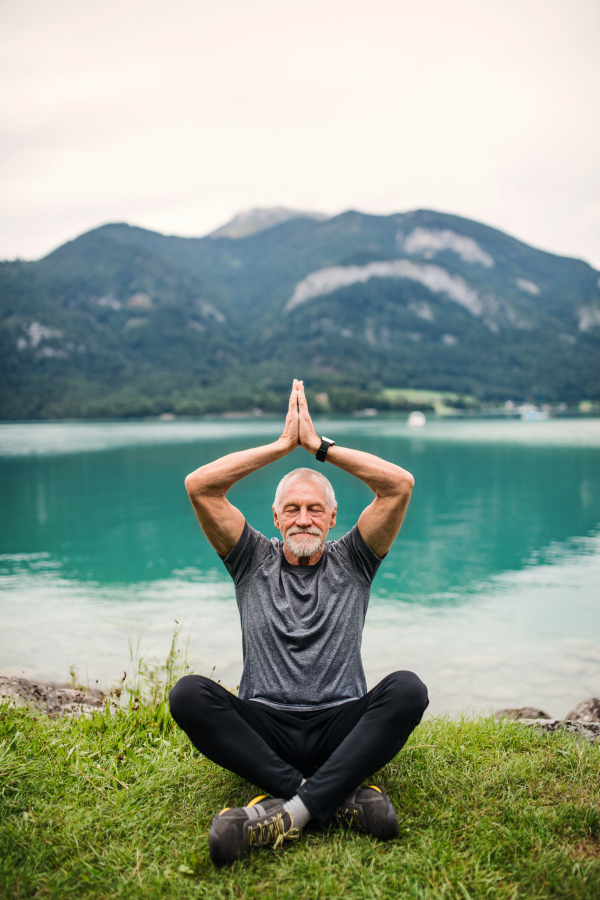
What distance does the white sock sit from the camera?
8.75ft

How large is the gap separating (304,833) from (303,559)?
1.33 meters

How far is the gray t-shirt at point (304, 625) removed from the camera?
9.91 ft

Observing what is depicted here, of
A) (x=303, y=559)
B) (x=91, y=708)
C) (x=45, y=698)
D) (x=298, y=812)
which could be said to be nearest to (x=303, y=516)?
(x=303, y=559)

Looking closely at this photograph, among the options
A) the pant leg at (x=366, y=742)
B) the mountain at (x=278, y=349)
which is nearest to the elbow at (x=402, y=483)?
the pant leg at (x=366, y=742)

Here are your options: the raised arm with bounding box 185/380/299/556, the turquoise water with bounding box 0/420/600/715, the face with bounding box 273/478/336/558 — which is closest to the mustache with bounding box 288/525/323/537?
the face with bounding box 273/478/336/558

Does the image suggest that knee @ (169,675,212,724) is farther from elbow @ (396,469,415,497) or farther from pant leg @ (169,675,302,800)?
elbow @ (396,469,415,497)

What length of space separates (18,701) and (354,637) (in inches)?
119

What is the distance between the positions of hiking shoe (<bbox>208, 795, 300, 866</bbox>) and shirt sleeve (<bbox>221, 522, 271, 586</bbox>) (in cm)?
113

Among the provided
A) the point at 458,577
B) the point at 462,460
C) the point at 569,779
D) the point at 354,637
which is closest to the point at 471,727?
the point at 569,779

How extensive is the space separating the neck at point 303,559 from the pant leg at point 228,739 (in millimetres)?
819

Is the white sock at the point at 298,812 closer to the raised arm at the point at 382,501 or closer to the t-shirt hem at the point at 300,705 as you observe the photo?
the t-shirt hem at the point at 300,705

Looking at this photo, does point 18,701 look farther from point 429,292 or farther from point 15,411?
point 429,292

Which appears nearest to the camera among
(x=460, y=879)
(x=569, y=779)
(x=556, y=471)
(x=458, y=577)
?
(x=460, y=879)

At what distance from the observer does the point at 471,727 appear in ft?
13.5
